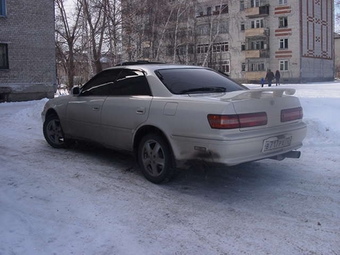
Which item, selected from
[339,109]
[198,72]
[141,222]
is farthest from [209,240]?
[339,109]

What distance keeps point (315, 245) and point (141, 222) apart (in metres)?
1.60

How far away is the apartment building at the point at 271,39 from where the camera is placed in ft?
152

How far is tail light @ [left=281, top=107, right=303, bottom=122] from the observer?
473 cm

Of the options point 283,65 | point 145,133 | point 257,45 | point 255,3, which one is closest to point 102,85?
point 145,133

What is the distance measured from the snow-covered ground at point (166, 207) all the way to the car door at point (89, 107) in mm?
477

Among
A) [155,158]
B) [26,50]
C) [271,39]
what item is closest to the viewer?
[155,158]

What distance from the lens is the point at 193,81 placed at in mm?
5160

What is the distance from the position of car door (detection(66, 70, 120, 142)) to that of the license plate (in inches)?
101

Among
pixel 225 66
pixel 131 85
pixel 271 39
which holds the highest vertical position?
pixel 271 39

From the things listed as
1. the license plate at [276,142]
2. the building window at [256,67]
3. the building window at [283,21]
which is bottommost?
the license plate at [276,142]

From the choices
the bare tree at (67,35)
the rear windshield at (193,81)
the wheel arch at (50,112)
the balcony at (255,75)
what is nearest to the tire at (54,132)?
the wheel arch at (50,112)

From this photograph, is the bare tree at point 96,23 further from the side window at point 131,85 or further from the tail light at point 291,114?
the tail light at point 291,114

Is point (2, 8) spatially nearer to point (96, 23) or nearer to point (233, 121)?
point (96, 23)

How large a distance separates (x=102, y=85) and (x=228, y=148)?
8.93ft
